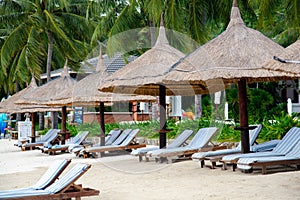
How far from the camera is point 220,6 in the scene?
1902 centimetres

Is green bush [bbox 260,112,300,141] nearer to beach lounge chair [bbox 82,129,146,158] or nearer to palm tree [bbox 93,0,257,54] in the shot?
beach lounge chair [bbox 82,129,146,158]

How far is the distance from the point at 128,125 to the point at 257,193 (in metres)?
14.6

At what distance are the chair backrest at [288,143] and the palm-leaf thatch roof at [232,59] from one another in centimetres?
112

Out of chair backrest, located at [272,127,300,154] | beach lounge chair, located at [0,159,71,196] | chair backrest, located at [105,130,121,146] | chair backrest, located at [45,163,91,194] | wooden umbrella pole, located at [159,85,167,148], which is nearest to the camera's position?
chair backrest, located at [45,163,91,194]

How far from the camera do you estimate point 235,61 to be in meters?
10.1

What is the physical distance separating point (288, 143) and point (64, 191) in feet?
16.8

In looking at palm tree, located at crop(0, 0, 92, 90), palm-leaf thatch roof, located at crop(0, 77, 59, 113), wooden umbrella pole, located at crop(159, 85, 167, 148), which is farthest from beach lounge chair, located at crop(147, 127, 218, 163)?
palm tree, located at crop(0, 0, 92, 90)

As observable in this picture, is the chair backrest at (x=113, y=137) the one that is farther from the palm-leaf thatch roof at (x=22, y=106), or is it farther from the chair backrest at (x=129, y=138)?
the palm-leaf thatch roof at (x=22, y=106)

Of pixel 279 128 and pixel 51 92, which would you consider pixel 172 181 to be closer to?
pixel 279 128

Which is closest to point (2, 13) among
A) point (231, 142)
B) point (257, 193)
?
point (231, 142)

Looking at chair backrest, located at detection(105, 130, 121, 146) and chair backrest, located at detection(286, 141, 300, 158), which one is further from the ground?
chair backrest, located at detection(105, 130, 121, 146)

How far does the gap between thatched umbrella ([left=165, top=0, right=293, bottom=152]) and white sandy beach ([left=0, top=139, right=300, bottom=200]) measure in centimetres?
147

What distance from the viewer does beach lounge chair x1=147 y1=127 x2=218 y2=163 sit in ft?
38.3

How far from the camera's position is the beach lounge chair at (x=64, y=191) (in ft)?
20.5
